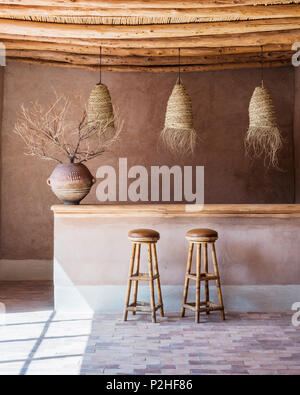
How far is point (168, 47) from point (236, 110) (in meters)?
1.48

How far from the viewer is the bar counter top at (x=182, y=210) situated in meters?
4.21

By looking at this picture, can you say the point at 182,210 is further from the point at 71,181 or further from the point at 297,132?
the point at 297,132

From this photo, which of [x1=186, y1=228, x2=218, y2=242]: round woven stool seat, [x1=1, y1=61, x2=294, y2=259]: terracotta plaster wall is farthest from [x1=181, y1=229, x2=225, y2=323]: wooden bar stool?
[x1=1, y1=61, x2=294, y2=259]: terracotta plaster wall

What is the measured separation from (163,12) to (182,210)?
1.94 meters

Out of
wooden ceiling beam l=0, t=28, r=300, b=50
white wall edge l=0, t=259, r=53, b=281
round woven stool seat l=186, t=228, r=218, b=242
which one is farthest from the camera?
white wall edge l=0, t=259, r=53, b=281

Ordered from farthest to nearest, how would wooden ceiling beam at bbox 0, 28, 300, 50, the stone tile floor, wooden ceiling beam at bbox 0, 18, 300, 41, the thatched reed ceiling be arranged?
wooden ceiling beam at bbox 0, 28, 300, 50 → wooden ceiling beam at bbox 0, 18, 300, 41 → the thatched reed ceiling → the stone tile floor

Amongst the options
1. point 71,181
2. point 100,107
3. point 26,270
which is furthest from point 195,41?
point 26,270

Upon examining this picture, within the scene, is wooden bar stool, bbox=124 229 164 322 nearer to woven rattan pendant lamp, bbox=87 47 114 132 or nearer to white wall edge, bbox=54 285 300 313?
white wall edge, bbox=54 285 300 313

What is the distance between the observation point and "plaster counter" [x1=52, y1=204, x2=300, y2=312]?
4.29 m

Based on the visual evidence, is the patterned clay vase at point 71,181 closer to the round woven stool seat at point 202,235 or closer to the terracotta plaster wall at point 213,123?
the round woven stool seat at point 202,235

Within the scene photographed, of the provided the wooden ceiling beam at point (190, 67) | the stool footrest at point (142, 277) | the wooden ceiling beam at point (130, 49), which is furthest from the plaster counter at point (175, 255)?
the wooden ceiling beam at point (190, 67)

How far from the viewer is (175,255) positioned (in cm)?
436

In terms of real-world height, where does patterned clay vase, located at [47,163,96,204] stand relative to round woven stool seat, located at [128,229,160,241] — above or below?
above

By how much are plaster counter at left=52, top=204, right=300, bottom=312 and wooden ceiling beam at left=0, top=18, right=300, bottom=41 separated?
193 centimetres
